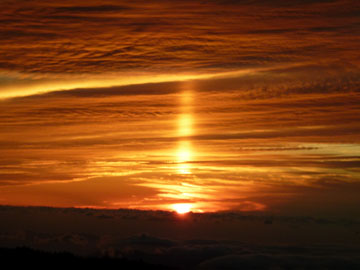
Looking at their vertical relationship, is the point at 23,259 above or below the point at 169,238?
below

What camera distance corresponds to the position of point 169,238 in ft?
299

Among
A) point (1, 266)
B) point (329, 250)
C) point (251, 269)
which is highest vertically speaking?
point (329, 250)

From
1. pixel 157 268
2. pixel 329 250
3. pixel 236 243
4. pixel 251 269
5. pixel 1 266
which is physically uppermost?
pixel 236 243

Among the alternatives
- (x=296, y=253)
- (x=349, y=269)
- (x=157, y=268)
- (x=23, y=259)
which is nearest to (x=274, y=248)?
(x=296, y=253)

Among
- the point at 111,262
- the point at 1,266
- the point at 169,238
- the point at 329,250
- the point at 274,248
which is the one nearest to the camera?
the point at 1,266

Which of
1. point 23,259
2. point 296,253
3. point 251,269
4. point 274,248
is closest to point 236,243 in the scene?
point 274,248

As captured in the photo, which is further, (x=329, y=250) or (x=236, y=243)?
(x=236, y=243)

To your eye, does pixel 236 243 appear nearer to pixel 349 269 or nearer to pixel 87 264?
pixel 349 269

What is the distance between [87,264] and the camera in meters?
38.3

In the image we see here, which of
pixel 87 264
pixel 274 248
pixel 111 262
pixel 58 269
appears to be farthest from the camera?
pixel 274 248

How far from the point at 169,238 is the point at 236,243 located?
1107cm

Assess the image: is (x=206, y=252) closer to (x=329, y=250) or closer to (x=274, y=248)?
(x=274, y=248)

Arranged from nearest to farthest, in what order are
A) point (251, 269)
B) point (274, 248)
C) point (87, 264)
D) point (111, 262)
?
1. point (87, 264)
2. point (111, 262)
3. point (251, 269)
4. point (274, 248)

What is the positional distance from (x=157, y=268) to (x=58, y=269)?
326 inches
